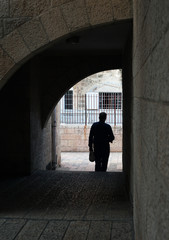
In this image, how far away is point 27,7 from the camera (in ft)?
13.8

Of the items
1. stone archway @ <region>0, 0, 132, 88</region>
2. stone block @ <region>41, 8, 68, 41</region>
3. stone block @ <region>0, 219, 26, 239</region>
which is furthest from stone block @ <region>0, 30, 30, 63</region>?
stone block @ <region>0, 219, 26, 239</region>

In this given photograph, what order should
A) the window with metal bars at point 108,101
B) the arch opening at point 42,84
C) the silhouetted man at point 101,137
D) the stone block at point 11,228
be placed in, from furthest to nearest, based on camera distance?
the window with metal bars at point 108,101, the silhouetted man at point 101,137, the arch opening at point 42,84, the stone block at point 11,228

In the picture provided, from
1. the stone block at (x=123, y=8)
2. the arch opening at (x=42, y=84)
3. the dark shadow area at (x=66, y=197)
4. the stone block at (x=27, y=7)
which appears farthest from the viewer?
the arch opening at (x=42, y=84)

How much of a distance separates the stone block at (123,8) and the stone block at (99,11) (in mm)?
63

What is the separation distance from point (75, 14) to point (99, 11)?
10.0 inches

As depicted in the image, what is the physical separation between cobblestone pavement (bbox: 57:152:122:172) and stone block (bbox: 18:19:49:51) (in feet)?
23.9

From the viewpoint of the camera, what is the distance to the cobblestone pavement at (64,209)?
3715mm

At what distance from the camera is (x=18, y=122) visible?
7.12m

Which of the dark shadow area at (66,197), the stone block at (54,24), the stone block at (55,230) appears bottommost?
the stone block at (55,230)

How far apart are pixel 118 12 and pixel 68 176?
3.75 m

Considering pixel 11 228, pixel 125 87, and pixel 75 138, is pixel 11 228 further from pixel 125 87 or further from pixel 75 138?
pixel 75 138

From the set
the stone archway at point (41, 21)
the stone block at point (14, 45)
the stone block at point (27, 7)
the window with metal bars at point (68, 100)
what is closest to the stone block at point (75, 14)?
the stone archway at point (41, 21)

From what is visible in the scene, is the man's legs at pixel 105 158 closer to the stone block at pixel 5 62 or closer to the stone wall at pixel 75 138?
the stone block at pixel 5 62

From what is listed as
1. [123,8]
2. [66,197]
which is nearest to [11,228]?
[66,197]
